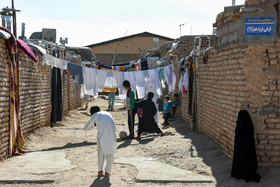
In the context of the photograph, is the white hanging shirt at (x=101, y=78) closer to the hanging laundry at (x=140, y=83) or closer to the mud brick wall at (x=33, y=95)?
the hanging laundry at (x=140, y=83)

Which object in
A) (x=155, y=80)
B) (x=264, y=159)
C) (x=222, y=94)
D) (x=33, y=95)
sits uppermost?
(x=155, y=80)

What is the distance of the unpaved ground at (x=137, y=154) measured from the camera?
6.14 meters

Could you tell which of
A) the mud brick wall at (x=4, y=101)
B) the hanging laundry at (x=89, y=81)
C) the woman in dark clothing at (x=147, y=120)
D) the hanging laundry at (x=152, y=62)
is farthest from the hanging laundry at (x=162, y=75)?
the mud brick wall at (x=4, y=101)

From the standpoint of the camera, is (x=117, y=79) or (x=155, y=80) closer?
(x=155, y=80)

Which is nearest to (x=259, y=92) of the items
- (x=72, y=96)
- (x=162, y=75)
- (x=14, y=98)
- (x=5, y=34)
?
(x=5, y=34)

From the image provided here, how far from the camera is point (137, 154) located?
848 cm

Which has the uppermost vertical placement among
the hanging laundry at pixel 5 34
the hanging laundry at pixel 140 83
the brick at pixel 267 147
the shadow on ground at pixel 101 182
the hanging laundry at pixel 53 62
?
the hanging laundry at pixel 5 34

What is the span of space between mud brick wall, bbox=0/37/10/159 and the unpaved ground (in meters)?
1.28

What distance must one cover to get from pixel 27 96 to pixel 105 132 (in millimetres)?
4089

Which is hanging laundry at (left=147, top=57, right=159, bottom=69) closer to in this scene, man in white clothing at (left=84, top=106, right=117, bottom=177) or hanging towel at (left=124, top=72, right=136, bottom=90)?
hanging towel at (left=124, top=72, right=136, bottom=90)

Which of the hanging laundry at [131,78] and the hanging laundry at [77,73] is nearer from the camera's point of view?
the hanging laundry at [77,73]

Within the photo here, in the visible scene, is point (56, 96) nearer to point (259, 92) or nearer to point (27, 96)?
point (27, 96)

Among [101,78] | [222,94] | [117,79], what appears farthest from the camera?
[117,79]

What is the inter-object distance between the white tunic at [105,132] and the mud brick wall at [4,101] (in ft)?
6.21
